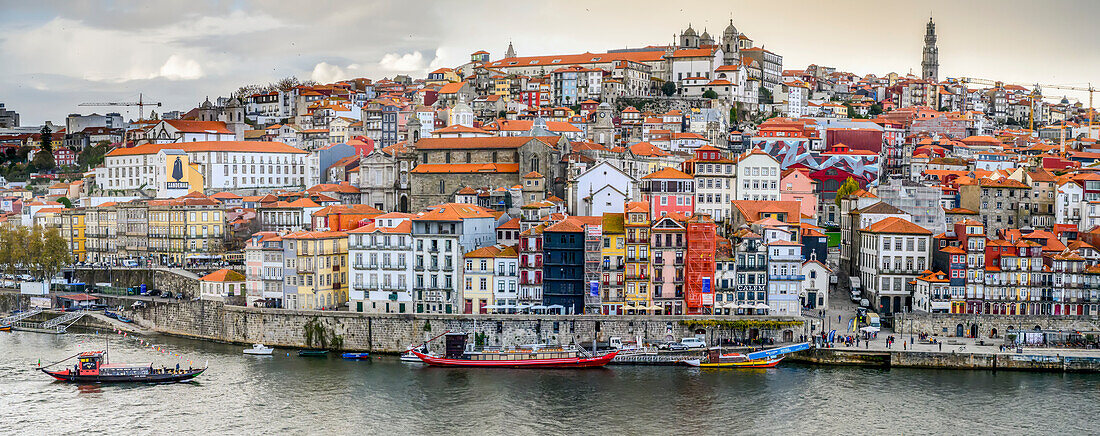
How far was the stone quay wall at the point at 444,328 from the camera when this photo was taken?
43.8 m

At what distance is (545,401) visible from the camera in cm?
3650

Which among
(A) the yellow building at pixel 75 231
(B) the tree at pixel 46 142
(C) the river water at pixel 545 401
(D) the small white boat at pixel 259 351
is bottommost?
(C) the river water at pixel 545 401

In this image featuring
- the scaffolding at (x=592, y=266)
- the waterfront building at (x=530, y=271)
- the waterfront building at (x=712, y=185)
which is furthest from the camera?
the waterfront building at (x=712, y=185)

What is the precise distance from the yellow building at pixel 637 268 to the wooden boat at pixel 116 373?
1679 centimetres

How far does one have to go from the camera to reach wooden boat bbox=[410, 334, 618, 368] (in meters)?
42.1

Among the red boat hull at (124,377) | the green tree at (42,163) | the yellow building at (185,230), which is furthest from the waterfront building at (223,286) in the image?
the green tree at (42,163)

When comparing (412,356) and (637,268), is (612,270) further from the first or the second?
(412,356)

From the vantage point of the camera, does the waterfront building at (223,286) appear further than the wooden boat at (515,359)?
Yes

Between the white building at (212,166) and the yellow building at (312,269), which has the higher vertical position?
the white building at (212,166)

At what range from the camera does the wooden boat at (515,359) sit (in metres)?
42.1

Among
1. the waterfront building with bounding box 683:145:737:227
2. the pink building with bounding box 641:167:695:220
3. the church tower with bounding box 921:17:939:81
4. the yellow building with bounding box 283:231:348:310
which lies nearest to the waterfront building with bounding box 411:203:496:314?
the yellow building with bounding box 283:231:348:310

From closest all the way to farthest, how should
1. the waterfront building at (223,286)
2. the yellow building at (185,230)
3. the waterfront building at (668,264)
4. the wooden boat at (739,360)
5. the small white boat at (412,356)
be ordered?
the wooden boat at (739,360) < the small white boat at (412,356) < the waterfront building at (668,264) < the waterfront building at (223,286) < the yellow building at (185,230)

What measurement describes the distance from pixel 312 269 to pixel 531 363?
11.3 metres

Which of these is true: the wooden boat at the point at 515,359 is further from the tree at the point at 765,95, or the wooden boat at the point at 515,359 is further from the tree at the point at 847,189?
the tree at the point at 765,95
